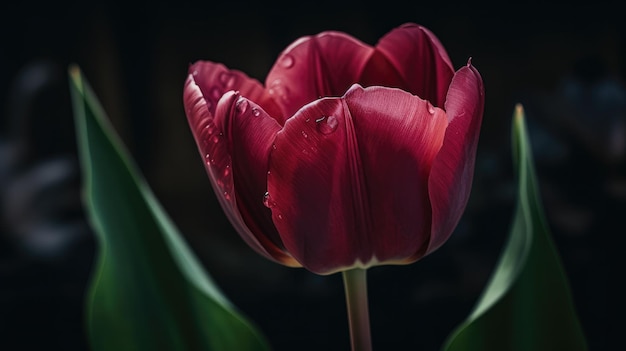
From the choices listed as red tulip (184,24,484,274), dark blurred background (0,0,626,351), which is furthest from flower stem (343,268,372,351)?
dark blurred background (0,0,626,351)

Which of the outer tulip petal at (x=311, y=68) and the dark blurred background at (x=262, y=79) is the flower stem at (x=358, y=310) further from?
the dark blurred background at (x=262, y=79)

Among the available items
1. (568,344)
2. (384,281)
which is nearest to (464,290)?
(384,281)

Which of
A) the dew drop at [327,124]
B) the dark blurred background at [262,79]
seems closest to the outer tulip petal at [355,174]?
the dew drop at [327,124]

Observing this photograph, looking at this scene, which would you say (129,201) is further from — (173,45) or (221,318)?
(173,45)

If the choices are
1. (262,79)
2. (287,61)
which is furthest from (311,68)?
(262,79)

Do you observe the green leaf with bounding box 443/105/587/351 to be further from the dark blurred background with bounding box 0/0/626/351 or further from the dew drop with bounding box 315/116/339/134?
the dark blurred background with bounding box 0/0/626/351

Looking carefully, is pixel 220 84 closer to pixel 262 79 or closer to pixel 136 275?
pixel 136 275
